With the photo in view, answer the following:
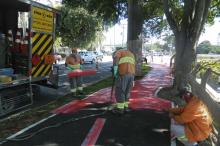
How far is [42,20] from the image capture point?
11.2 metres

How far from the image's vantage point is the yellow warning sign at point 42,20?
10766mm

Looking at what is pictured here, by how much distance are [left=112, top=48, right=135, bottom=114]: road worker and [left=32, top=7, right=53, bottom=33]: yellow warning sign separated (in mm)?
2286

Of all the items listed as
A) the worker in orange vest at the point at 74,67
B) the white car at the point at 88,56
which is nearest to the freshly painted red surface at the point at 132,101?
the worker in orange vest at the point at 74,67

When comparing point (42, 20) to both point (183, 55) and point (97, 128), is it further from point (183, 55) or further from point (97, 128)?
point (183, 55)

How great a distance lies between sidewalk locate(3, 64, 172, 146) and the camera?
305 inches

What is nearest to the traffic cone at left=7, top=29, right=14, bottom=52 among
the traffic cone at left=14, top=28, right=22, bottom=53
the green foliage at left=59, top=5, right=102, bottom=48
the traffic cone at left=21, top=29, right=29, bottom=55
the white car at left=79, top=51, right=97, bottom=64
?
the traffic cone at left=14, top=28, right=22, bottom=53

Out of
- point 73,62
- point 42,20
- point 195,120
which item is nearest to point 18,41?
point 42,20

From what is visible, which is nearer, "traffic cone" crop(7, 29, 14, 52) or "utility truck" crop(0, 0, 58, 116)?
"utility truck" crop(0, 0, 58, 116)

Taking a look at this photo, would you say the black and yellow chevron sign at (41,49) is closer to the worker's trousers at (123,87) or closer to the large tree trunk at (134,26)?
the worker's trousers at (123,87)

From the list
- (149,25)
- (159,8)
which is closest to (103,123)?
(159,8)

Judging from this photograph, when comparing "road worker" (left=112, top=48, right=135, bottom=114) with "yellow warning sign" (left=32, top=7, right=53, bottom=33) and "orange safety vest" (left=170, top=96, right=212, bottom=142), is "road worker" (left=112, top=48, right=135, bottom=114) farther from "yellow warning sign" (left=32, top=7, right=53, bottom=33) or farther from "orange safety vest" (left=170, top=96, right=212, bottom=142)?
"orange safety vest" (left=170, top=96, right=212, bottom=142)

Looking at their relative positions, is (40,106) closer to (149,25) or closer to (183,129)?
(183,129)

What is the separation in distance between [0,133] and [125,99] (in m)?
3.63

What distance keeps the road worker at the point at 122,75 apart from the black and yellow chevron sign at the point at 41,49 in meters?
2.25
